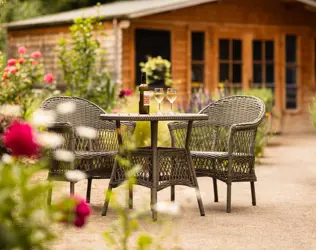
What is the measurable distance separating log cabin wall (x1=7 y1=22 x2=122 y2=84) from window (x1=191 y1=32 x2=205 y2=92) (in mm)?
1828

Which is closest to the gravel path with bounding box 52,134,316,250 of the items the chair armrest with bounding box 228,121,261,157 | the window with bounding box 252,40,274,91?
the chair armrest with bounding box 228,121,261,157

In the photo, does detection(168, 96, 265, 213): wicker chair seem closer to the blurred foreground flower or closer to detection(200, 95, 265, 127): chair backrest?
detection(200, 95, 265, 127): chair backrest

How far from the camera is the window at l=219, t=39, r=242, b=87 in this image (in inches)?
669

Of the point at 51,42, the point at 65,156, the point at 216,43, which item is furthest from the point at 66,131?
the point at 51,42

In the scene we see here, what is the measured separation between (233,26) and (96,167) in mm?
10332

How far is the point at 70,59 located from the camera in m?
13.3

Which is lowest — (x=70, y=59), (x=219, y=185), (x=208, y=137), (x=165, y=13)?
(x=219, y=185)

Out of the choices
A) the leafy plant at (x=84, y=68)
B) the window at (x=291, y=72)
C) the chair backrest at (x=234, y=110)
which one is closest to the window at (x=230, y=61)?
the window at (x=291, y=72)

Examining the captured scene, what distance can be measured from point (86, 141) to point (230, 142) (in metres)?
1.38

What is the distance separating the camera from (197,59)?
661 inches

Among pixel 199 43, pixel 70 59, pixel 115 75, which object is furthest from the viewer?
pixel 199 43

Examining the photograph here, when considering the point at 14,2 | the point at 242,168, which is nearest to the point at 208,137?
the point at 242,168

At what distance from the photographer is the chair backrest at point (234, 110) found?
299 inches

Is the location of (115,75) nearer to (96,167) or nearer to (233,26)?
(233,26)
